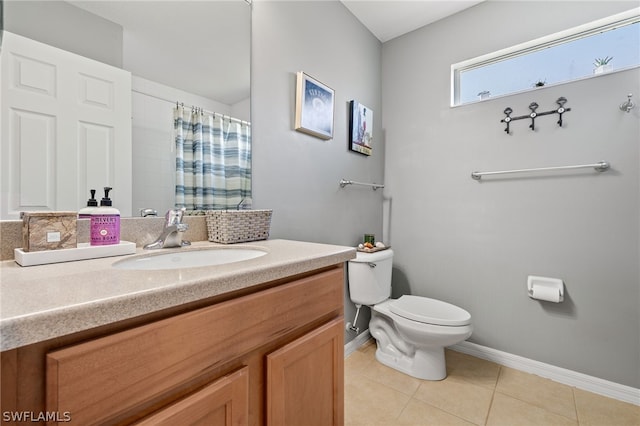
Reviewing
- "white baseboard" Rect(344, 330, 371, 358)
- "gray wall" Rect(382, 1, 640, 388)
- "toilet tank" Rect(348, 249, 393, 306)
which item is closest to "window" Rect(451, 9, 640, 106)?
"gray wall" Rect(382, 1, 640, 388)

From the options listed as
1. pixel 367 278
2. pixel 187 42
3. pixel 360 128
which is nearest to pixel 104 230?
pixel 187 42

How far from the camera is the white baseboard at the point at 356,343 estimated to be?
1.95 meters

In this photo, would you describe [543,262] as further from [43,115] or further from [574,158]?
[43,115]

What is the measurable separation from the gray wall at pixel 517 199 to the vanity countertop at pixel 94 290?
1.70 m

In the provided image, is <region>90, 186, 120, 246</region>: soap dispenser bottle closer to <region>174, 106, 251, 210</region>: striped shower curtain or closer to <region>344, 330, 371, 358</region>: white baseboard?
<region>174, 106, 251, 210</region>: striped shower curtain

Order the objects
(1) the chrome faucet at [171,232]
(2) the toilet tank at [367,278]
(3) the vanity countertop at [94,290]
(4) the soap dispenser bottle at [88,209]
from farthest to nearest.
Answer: (2) the toilet tank at [367,278], (1) the chrome faucet at [171,232], (4) the soap dispenser bottle at [88,209], (3) the vanity countertop at [94,290]

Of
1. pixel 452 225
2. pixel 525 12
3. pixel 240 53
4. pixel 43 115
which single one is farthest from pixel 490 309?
pixel 43 115

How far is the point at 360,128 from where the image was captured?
2.11 metres

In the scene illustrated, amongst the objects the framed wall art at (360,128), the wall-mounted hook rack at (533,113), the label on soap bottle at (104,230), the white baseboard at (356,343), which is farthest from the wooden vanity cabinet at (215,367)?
the wall-mounted hook rack at (533,113)

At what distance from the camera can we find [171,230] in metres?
0.99

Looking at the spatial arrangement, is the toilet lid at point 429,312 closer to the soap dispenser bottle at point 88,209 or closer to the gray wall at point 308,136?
the gray wall at point 308,136

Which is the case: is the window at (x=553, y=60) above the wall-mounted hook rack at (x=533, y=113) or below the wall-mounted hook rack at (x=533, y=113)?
above

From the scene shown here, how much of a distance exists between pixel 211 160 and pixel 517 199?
1.89 m

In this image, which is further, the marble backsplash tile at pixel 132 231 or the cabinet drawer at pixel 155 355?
the marble backsplash tile at pixel 132 231
